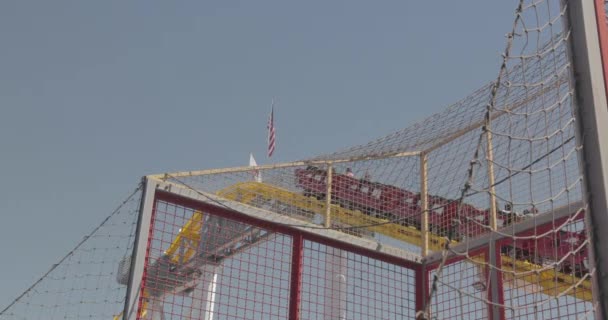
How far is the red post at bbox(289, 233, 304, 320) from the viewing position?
22.3ft

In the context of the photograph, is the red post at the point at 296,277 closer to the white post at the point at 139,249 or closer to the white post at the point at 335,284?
the white post at the point at 335,284

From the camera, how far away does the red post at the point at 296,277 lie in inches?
267

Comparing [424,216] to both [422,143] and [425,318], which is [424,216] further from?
[425,318]

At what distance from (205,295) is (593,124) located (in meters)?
3.87

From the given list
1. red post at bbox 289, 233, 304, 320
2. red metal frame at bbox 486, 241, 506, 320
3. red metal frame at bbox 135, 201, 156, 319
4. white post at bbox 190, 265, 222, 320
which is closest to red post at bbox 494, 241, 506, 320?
red metal frame at bbox 486, 241, 506, 320

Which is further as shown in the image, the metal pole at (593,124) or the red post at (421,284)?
the red post at (421,284)

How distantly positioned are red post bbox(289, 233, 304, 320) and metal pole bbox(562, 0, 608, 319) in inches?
154

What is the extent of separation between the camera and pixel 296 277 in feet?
22.8

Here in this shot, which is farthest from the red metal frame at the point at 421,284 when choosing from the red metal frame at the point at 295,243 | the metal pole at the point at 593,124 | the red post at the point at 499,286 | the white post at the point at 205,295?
the metal pole at the point at 593,124

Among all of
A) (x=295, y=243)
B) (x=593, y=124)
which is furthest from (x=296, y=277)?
(x=593, y=124)

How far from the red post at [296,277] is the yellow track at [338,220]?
0.40 metres

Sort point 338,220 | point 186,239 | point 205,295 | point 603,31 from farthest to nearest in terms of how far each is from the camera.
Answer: point 338,220, point 186,239, point 205,295, point 603,31

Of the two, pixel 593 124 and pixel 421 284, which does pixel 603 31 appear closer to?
pixel 593 124

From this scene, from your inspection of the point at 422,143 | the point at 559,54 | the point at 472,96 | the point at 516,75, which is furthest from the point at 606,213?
the point at 422,143
